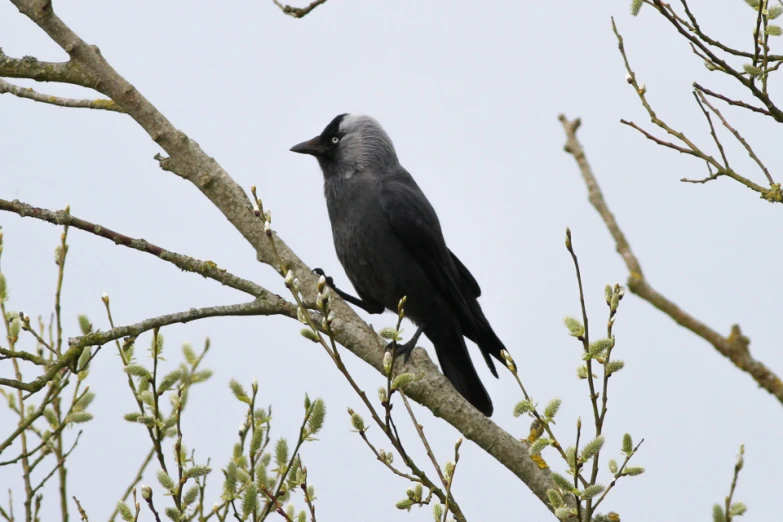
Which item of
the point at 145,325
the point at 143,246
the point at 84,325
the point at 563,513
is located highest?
the point at 143,246

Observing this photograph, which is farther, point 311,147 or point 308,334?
point 311,147

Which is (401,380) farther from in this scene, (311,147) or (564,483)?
(311,147)

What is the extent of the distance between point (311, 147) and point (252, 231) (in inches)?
91.9

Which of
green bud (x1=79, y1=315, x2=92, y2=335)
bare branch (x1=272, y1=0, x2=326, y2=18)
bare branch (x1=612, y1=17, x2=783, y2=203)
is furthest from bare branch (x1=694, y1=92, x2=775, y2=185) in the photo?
green bud (x1=79, y1=315, x2=92, y2=335)

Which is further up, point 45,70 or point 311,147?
point 311,147

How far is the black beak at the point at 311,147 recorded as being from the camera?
6297 mm

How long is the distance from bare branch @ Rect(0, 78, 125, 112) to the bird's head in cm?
208

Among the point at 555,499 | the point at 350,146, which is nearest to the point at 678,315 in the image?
the point at 555,499

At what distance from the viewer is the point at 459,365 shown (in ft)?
18.9

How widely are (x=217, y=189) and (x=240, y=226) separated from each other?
20 cm

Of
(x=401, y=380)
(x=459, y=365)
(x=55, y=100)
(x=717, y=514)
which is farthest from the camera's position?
(x=459, y=365)

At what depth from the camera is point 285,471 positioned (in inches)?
118

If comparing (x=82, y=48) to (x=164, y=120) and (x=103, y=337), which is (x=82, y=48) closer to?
(x=164, y=120)

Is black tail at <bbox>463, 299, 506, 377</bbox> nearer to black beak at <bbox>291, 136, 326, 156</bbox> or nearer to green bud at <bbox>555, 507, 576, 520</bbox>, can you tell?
black beak at <bbox>291, 136, 326, 156</bbox>
